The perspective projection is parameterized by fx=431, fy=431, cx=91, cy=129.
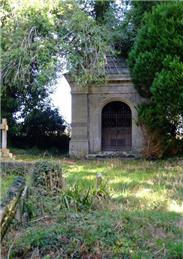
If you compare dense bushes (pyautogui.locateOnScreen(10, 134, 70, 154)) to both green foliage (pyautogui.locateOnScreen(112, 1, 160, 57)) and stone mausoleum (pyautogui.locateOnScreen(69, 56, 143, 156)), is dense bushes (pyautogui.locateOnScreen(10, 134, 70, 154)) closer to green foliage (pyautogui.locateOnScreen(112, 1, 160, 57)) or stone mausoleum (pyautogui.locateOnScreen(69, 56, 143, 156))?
stone mausoleum (pyautogui.locateOnScreen(69, 56, 143, 156))

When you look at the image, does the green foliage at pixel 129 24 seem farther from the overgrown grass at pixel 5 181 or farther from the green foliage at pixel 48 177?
the green foliage at pixel 48 177

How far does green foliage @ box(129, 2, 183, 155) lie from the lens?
13.5 m

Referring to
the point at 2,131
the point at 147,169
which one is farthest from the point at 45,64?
the point at 147,169

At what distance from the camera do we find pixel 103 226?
539 cm

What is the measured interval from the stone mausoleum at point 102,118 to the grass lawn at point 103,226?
8747mm

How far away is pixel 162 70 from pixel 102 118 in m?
4.80

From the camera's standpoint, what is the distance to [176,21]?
13.9m

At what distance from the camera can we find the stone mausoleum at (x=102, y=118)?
17391mm

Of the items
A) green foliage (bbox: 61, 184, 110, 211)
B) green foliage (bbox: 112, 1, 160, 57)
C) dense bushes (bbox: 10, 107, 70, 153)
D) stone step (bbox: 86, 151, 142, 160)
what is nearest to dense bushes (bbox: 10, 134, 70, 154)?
dense bushes (bbox: 10, 107, 70, 153)

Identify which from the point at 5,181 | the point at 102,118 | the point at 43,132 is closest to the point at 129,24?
the point at 102,118

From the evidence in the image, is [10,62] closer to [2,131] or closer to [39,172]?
[2,131]

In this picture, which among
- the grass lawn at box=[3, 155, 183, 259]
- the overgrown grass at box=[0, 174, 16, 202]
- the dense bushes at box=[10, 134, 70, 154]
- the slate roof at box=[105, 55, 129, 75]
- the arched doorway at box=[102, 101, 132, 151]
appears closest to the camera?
the grass lawn at box=[3, 155, 183, 259]

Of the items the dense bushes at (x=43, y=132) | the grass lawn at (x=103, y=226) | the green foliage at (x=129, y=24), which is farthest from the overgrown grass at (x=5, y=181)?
the green foliage at (x=129, y=24)

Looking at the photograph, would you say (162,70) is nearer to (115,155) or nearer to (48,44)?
(48,44)
